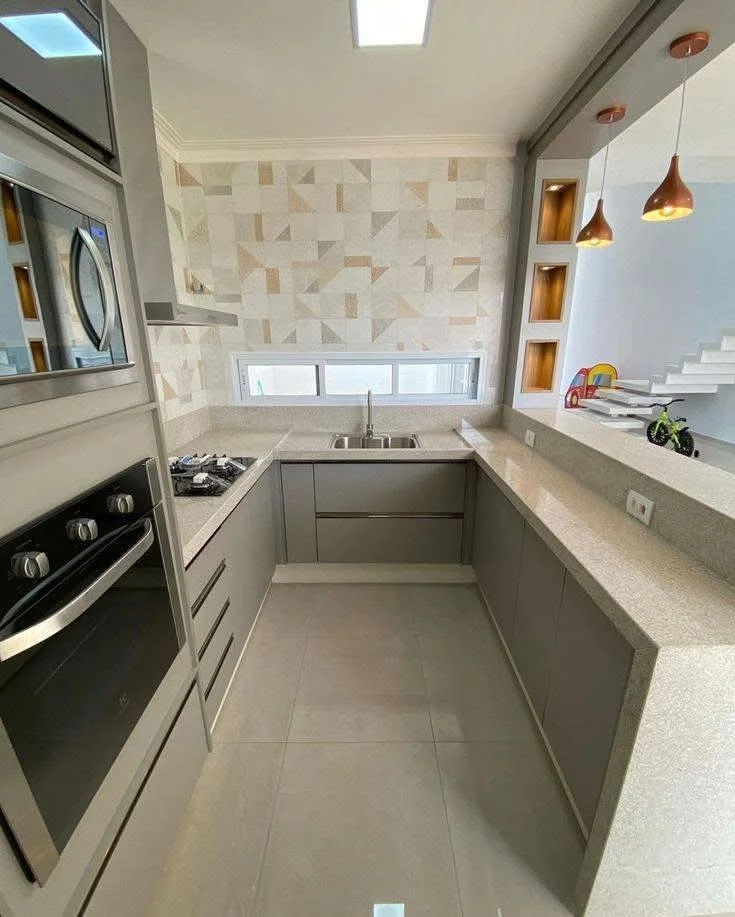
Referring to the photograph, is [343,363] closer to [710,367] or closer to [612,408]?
[612,408]

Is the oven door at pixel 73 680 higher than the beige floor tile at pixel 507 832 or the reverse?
higher

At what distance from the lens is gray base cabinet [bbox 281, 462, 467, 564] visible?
224cm

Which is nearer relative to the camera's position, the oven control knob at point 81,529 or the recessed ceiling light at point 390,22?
the oven control knob at point 81,529

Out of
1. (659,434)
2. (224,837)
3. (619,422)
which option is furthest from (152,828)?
(619,422)

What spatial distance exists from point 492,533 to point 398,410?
1067mm

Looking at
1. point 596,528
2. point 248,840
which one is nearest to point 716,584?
point 596,528

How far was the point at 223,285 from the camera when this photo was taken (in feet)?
8.07

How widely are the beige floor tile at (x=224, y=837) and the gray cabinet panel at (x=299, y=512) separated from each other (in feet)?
3.44

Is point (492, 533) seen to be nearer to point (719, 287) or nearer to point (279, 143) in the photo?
point (279, 143)

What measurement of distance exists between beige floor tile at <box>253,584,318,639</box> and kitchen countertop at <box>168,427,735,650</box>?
0.79 m

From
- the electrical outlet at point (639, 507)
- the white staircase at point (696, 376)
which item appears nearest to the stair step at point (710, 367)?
the white staircase at point (696, 376)

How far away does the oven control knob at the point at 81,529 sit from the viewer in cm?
71

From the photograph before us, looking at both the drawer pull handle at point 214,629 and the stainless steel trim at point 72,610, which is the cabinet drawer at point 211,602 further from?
the stainless steel trim at point 72,610

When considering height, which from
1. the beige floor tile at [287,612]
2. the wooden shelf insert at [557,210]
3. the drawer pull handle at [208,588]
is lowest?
the beige floor tile at [287,612]
